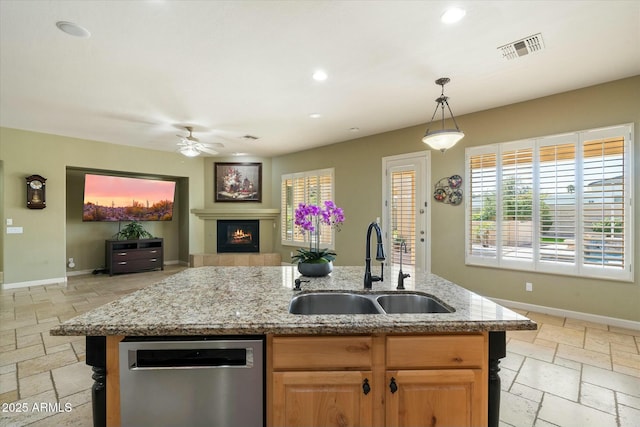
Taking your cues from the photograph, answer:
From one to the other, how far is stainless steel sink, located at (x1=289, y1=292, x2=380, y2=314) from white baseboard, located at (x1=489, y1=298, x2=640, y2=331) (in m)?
3.41

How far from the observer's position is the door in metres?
4.94

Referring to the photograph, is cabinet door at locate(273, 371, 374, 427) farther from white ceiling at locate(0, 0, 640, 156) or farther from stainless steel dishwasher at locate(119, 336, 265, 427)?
white ceiling at locate(0, 0, 640, 156)

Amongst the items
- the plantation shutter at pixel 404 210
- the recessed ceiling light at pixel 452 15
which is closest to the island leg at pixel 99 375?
the recessed ceiling light at pixel 452 15

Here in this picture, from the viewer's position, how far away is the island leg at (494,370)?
1.29 meters

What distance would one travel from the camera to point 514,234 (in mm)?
4082

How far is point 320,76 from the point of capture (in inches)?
127

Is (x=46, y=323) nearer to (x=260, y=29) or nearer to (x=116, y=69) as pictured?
(x=116, y=69)

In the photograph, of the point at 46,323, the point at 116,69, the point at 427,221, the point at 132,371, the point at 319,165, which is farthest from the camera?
the point at 319,165

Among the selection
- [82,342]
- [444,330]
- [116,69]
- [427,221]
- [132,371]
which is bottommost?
[82,342]

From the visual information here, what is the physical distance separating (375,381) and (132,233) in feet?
24.1

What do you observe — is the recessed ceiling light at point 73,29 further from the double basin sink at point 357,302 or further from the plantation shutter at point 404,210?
the plantation shutter at point 404,210

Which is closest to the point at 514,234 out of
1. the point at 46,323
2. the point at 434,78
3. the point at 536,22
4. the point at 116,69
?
the point at 434,78

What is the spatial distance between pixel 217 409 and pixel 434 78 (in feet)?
11.5

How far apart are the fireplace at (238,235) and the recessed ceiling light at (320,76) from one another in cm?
487
